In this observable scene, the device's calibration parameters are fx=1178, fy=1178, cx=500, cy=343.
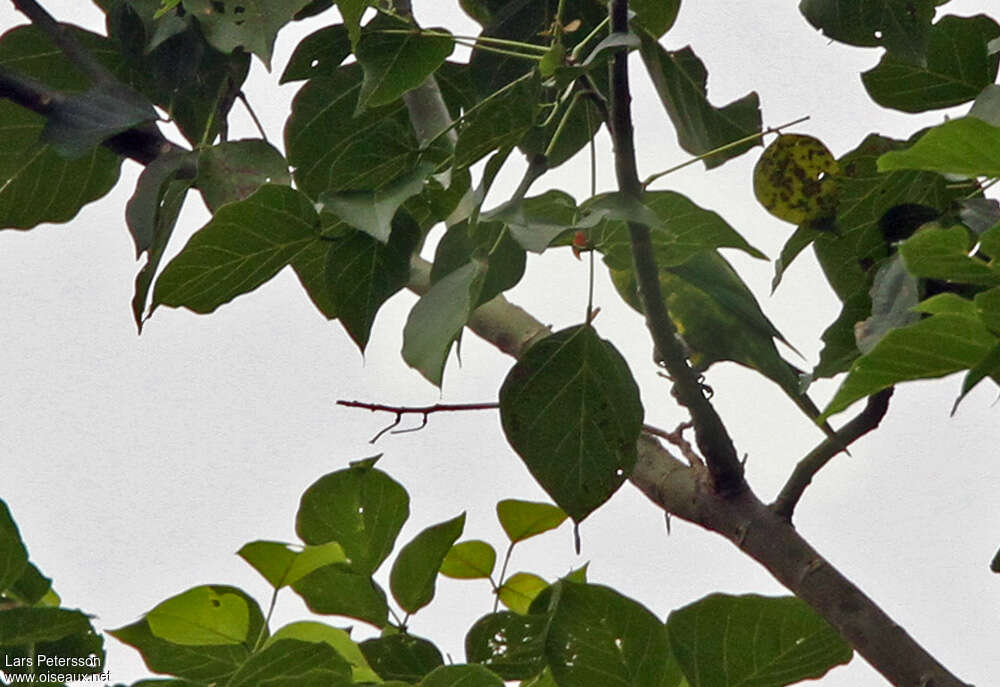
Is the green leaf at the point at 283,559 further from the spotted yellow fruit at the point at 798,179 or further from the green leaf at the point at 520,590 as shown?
the spotted yellow fruit at the point at 798,179

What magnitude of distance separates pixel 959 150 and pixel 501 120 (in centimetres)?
15

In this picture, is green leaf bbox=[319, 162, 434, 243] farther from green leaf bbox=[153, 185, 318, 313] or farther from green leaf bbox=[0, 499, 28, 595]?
green leaf bbox=[0, 499, 28, 595]

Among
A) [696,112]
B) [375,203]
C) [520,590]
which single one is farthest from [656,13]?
[520,590]

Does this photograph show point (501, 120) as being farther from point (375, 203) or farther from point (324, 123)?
point (324, 123)

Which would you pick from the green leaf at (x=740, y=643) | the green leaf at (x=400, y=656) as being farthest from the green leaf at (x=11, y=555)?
the green leaf at (x=740, y=643)

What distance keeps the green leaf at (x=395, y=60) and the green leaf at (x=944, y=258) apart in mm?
186

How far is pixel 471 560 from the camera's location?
0.50 metres

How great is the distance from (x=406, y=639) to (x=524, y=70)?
22 centimetres

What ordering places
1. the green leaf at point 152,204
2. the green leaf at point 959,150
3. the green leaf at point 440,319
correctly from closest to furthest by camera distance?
the green leaf at point 959,150 < the green leaf at point 440,319 < the green leaf at point 152,204

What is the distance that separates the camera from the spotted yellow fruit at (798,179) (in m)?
0.44

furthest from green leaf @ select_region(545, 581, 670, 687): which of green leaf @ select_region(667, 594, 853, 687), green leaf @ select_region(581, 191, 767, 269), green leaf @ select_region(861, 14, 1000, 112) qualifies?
green leaf @ select_region(861, 14, 1000, 112)

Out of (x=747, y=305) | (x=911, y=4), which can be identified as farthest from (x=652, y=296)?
(x=911, y=4)

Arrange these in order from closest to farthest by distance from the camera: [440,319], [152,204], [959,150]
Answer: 1. [959,150]
2. [440,319]
3. [152,204]

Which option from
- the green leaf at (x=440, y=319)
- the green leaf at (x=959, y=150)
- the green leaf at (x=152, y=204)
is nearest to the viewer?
the green leaf at (x=959, y=150)
